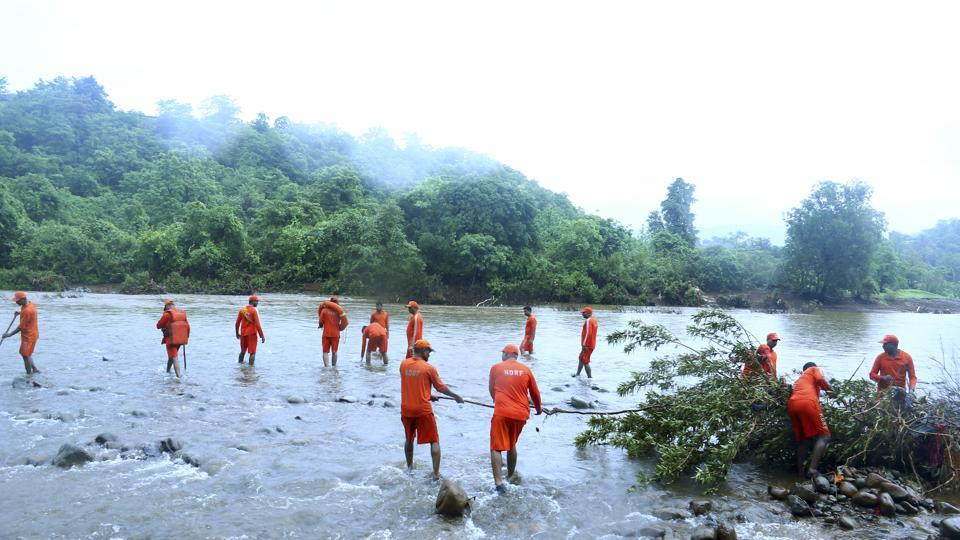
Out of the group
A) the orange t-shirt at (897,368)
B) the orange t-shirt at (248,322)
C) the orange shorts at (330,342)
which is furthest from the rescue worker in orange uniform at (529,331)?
the orange t-shirt at (897,368)

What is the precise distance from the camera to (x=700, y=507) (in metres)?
7.74

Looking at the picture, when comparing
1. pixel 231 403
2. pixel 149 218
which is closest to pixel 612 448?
pixel 231 403

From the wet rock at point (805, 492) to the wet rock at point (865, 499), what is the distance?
0.46 meters

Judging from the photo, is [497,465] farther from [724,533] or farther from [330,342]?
[330,342]

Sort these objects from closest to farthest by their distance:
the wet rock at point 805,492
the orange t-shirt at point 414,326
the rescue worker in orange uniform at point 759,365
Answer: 1. the wet rock at point 805,492
2. the rescue worker in orange uniform at point 759,365
3. the orange t-shirt at point 414,326

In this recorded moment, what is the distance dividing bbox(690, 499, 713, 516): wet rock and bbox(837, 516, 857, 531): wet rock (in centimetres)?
147

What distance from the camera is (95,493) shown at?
7801 mm

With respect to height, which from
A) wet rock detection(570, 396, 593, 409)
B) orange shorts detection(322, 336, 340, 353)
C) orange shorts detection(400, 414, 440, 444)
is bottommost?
wet rock detection(570, 396, 593, 409)

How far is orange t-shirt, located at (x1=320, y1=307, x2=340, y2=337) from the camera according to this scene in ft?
53.9

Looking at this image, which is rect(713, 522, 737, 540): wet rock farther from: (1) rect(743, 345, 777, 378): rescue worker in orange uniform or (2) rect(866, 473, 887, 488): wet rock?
(1) rect(743, 345, 777, 378): rescue worker in orange uniform

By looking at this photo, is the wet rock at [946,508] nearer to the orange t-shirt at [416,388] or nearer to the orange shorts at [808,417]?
the orange shorts at [808,417]

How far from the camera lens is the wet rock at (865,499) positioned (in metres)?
7.83

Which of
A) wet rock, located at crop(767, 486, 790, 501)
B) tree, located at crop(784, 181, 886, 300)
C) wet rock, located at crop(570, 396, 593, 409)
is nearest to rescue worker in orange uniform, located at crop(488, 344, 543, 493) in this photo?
wet rock, located at crop(767, 486, 790, 501)

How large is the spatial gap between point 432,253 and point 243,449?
3854cm
